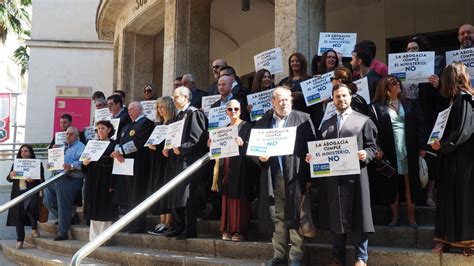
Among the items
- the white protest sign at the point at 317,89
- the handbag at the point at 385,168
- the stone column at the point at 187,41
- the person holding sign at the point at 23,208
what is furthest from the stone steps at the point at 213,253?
the stone column at the point at 187,41

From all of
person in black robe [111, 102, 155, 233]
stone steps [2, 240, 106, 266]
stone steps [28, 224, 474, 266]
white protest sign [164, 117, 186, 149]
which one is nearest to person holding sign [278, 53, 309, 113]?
white protest sign [164, 117, 186, 149]

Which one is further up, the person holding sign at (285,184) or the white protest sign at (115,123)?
the white protest sign at (115,123)

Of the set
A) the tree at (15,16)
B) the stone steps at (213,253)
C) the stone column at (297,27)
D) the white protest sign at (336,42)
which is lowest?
the stone steps at (213,253)

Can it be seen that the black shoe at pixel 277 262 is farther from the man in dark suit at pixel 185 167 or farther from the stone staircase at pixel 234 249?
the man in dark suit at pixel 185 167

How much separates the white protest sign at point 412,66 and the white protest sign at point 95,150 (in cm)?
414

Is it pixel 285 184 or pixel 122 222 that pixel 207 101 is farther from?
pixel 122 222

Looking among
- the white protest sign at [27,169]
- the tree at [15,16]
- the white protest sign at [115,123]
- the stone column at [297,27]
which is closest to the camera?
the stone column at [297,27]

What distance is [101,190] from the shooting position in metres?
8.56

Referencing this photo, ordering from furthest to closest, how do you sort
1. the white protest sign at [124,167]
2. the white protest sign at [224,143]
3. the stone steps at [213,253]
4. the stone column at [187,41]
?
the stone column at [187,41] → the white protest sign at [124,167] → the white protest sign at [224,143] → the stone steps at [213,253]

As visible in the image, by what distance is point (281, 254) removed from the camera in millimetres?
5477

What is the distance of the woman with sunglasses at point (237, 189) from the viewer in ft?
21.2

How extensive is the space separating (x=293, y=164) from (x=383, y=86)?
1.36 meters

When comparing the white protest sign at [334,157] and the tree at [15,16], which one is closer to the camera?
the white protest sign at [334,157]

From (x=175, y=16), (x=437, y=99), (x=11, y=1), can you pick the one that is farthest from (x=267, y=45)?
(x=11, y=1)
